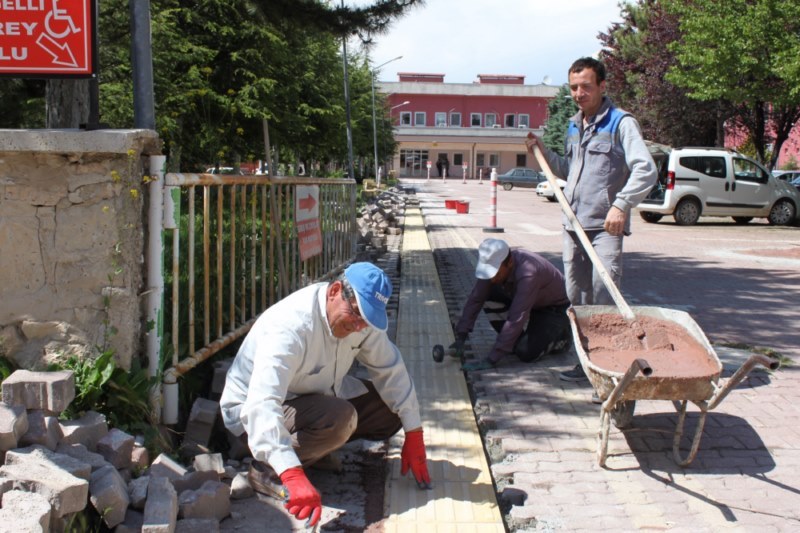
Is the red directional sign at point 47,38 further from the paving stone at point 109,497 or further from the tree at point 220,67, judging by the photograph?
the tree at point 220,67

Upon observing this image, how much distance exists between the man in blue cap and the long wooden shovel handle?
1.33 m

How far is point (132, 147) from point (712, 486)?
10.2 feet

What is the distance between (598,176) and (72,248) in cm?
Answer: 307

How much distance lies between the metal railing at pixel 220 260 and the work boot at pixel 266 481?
625mm

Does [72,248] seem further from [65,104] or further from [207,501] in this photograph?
[65,104]

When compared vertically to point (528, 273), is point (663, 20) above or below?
above

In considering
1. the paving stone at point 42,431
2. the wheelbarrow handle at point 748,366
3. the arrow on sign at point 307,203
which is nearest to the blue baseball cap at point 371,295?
the paving stone at point 42,431

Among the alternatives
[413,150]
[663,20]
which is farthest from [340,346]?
[413,150]

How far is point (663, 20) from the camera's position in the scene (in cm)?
2544

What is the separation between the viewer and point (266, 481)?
11.3 ft

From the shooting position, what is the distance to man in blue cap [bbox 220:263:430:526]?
3020 mm

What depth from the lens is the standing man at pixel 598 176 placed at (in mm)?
4434

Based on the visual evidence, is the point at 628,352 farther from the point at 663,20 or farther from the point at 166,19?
the point at 663,20

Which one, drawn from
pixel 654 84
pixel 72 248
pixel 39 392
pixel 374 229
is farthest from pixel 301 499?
pixel 654 84
